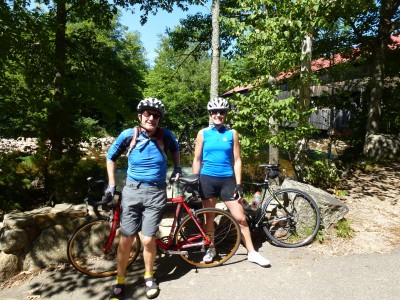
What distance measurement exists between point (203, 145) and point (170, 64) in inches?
981

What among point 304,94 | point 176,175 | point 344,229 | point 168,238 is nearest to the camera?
point 176,175

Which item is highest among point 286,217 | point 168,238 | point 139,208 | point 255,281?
point 139,208

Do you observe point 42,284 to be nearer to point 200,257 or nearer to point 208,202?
point 200,257

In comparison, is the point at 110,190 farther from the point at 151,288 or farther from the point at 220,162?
the point at 220,162

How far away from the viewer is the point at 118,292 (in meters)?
3.54

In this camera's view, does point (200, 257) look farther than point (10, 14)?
No

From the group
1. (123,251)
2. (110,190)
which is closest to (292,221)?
(123,251)

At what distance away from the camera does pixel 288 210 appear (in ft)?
16.3

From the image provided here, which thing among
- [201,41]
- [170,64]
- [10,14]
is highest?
[170,64]

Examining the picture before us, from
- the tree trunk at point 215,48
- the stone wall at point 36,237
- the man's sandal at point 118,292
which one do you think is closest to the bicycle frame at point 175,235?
the stone wall at point 36,237

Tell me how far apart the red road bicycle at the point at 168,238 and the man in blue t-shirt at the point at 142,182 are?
0.48m

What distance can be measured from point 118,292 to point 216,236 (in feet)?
5.61

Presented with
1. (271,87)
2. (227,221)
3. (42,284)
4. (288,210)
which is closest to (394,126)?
(271,87)

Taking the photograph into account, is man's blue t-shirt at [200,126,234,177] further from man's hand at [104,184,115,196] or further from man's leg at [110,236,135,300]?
man's leg at [110,236,135,300]
